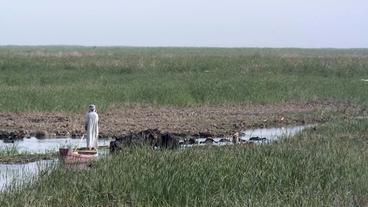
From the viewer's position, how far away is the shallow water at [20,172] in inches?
490

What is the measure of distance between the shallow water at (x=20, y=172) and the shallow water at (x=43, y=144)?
2160 millimetres

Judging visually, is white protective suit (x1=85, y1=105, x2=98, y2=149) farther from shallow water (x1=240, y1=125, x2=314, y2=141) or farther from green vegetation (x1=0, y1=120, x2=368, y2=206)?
shallow water (x1=240, y1=125, x2=314, y2=141)

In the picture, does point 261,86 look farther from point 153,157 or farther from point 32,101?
point 153,157

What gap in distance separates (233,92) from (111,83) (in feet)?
22.7

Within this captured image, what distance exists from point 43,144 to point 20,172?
5573mm

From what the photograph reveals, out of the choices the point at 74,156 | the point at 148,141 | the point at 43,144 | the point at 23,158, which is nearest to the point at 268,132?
the point at 43,144

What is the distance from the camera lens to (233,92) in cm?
3222

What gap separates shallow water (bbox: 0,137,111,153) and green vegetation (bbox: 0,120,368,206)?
4.57 m

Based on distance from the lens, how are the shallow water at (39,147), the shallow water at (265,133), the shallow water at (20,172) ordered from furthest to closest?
the shallow water at (265,133), the shallow water at (39,147), the shallow water at (20,172)

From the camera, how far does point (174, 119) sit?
82.4 ft

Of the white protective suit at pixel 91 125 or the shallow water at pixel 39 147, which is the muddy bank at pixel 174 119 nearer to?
the shallow water at pixel 39 147

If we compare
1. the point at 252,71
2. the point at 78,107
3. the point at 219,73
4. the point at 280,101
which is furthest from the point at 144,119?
the point at 252,71

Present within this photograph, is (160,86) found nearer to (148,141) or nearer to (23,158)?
(148,141)

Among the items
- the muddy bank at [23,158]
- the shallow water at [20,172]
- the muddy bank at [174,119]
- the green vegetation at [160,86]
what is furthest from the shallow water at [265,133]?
the green vegetation at [160,86]
